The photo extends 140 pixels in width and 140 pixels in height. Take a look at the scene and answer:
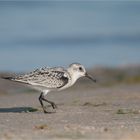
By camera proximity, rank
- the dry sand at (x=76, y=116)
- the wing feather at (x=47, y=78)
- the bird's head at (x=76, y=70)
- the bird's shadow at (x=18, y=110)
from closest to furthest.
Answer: the dry sand at (x=76, y=116) → the wing feather at (x=47, y=78) → the bird's shadow at (x=18, y=110) → the bird's head at (x=76, y=70)

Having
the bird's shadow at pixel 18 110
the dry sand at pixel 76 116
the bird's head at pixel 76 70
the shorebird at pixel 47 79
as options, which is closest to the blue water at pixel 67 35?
the dry sand at pixel 76 116

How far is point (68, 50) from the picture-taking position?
33344 mm

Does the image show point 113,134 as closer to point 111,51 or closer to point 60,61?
point 60,61

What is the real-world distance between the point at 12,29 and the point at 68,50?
292 inches

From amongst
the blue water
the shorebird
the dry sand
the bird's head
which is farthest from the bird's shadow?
the blue water

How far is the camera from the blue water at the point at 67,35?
30.2 metres

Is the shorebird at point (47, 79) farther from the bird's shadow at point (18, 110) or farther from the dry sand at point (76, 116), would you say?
the dry sand at point (76, 116)

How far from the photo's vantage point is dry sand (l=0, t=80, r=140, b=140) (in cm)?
1266

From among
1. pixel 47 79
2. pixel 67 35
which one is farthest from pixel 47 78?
pixel 67 35

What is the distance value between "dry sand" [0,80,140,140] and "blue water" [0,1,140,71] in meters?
7.53

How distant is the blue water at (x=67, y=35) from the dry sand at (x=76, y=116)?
7.53 m

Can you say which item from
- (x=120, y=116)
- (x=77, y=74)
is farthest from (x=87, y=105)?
(x=120, y=116)

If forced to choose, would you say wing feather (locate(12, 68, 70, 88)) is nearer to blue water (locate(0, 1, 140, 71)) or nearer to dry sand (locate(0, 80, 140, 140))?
dry sand (locate(0, 80, 140, 140))

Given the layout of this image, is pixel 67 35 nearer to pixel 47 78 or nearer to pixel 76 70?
pixel 76 70
